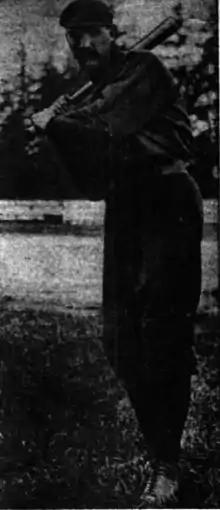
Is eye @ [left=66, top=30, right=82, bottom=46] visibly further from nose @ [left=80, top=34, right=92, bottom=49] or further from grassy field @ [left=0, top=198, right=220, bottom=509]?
grassy field @ [left=0, top=198, right=220, bottom=509]

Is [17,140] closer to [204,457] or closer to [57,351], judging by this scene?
[57,351]

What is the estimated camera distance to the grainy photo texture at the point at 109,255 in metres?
2.38

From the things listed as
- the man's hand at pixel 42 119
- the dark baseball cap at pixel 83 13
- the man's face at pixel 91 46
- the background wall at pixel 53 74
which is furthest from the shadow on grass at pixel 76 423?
the dark baseball cap at pixel 83 13

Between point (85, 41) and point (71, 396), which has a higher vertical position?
point (85, 41)

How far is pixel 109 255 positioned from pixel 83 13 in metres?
0.92

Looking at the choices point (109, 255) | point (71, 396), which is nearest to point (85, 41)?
point (109, 255)

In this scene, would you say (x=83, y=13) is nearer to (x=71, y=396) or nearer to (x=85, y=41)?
(x=85, y=41)

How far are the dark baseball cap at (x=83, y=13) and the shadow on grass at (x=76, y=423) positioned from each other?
43.1 inches

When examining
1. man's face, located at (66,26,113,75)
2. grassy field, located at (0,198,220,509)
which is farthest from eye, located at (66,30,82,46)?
grassy field, located at (0,198,220,509)

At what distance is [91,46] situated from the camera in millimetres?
2463

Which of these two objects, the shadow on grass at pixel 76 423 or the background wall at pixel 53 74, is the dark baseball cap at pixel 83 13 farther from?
the shadow on grass at pixel 76 423

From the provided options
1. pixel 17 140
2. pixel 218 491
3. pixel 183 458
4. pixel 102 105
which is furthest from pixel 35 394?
pixel 102 105

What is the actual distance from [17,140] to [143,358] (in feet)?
3.10

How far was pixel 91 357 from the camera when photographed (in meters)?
2.41
